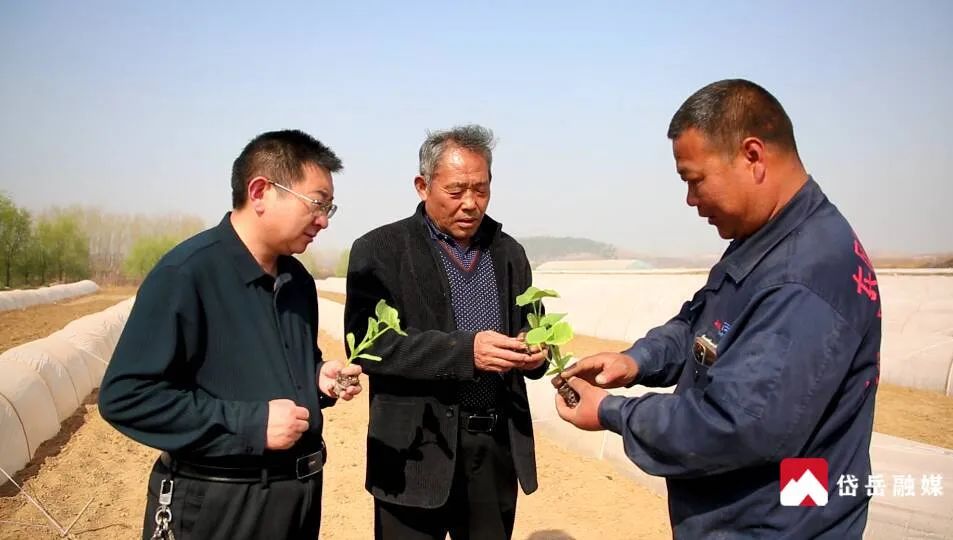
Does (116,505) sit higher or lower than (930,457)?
lower

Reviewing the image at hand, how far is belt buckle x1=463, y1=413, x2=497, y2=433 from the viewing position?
3.02 meters

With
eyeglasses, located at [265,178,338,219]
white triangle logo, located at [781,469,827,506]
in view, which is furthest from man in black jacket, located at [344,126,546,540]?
white triangle logo, located at [781,469,827,506]

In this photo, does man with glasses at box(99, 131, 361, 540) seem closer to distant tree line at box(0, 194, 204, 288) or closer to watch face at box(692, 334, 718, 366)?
watch face at box(692, 334, 718, 366)

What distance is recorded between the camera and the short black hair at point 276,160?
2428 mm

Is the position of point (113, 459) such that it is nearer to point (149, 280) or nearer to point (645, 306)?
point (149, 280)

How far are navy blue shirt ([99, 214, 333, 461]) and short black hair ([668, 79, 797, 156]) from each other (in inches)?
62.6

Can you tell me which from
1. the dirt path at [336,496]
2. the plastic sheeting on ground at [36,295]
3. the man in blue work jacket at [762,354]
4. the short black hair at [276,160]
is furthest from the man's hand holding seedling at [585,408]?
the plastic sheeting on ground at [36,295]

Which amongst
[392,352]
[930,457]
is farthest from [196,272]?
[930,457]

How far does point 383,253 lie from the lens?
3090 millimetres

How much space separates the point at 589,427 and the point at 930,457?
11.0 ft

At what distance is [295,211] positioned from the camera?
2426mm

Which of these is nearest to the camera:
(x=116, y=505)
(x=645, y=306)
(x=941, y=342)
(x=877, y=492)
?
(x=877, y=492)

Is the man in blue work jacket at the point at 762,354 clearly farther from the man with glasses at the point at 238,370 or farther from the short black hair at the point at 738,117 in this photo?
the man with glasses at the point at 238,370

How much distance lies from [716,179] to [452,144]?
4.73 ft
